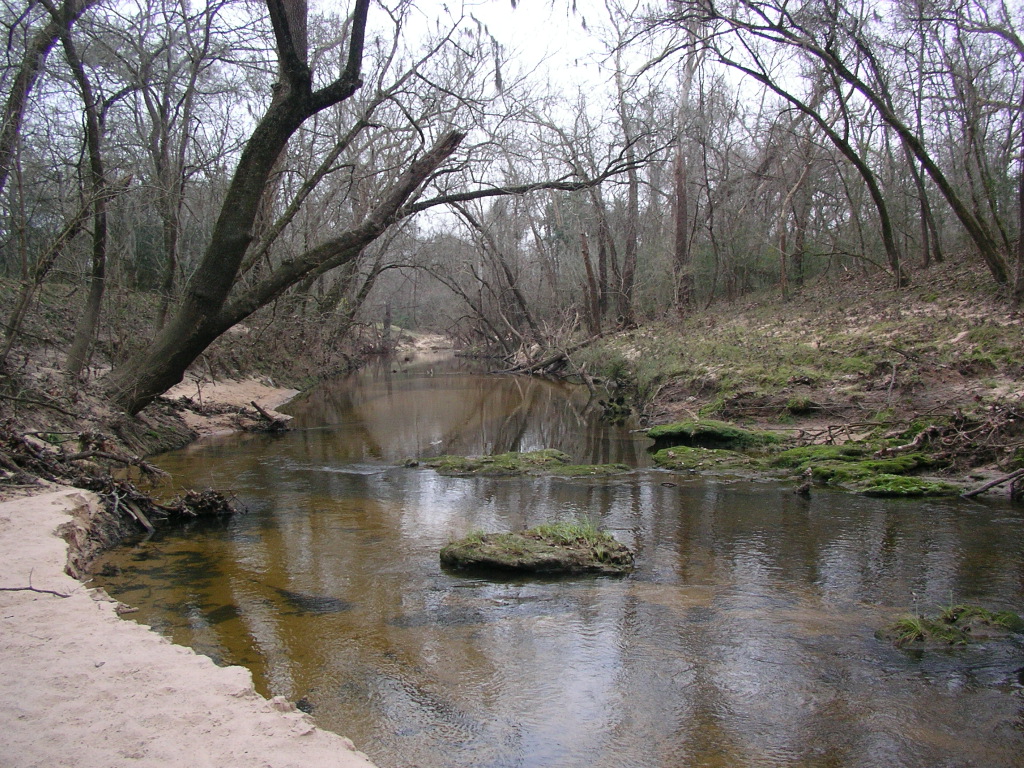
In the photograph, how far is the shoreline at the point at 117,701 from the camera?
313cm

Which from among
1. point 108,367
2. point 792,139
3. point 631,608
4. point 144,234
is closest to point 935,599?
point 631,608

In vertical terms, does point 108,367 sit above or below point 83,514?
above

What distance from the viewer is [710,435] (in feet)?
41.2

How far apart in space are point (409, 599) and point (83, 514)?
3.46 metres

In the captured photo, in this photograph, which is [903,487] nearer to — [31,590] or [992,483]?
[992,483]

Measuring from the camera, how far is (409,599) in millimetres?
5836

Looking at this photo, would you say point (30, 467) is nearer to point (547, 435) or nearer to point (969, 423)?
point (547, 435)

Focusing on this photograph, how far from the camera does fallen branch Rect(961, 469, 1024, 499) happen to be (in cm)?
806

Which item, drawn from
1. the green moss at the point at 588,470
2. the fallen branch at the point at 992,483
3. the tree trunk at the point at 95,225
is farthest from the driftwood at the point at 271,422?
the fallen branch at the point at 992,483

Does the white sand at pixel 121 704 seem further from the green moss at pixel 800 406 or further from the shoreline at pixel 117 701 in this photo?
the green moss at pixel 800 406

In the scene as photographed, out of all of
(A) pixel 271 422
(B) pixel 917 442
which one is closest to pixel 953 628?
(B) pixel 917 442

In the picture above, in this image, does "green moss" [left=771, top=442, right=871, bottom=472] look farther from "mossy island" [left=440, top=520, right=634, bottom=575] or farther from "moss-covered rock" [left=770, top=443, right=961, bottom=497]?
"mossy island" [left=440, top=520, right=634, bottom=575]

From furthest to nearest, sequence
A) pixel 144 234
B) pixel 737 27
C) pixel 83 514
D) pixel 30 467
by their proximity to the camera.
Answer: pixel 144 234, pixel 737 27, pixel 30 467, pixel 83 514

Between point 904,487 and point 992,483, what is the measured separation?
3.11ft
